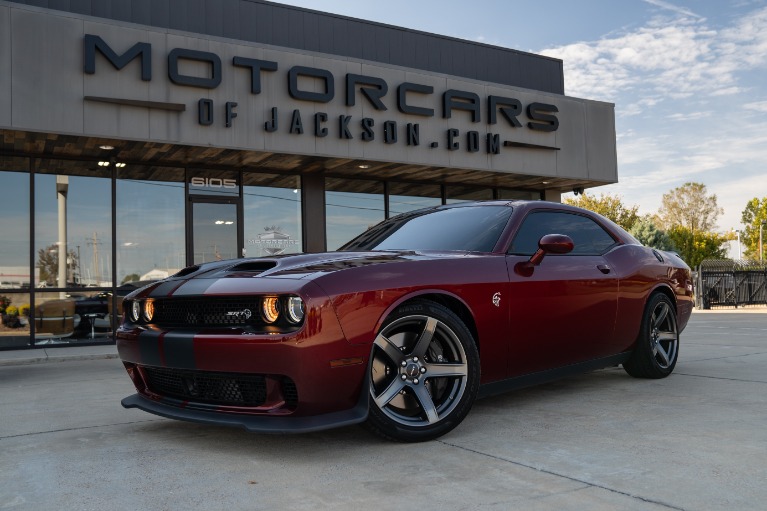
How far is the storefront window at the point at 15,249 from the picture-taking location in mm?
10875

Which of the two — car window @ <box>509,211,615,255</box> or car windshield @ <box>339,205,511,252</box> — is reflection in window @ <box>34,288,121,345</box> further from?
car window @ <box>509,211,615,255</box>

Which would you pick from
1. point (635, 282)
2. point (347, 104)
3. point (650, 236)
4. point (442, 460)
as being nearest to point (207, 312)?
point (442, 460)

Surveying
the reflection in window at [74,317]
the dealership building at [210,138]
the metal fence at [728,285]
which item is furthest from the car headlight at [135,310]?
the metal fence at [728,285]

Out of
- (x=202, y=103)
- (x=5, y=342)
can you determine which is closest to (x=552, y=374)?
(x=202, y=103)

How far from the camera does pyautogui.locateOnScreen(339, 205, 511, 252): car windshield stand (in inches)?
168

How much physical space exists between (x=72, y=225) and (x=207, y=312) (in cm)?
913

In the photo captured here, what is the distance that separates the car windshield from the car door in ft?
0.56

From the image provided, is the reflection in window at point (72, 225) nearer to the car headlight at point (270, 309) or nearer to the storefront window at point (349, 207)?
the storefront window at point (349, 207)

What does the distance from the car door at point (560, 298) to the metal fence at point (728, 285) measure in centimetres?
1932

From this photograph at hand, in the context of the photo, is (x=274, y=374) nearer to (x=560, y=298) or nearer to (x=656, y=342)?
(x=560, y=298)

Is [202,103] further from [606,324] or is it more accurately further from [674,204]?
[674,204]

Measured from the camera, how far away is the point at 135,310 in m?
4.00

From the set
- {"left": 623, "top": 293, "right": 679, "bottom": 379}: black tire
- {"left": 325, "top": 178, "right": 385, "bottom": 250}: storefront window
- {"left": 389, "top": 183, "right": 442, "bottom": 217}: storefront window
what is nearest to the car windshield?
{"left": 623, "top": 293, "right": 679, "bottom": 379}: black tire

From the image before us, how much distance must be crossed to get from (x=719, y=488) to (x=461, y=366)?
53.9 inches
